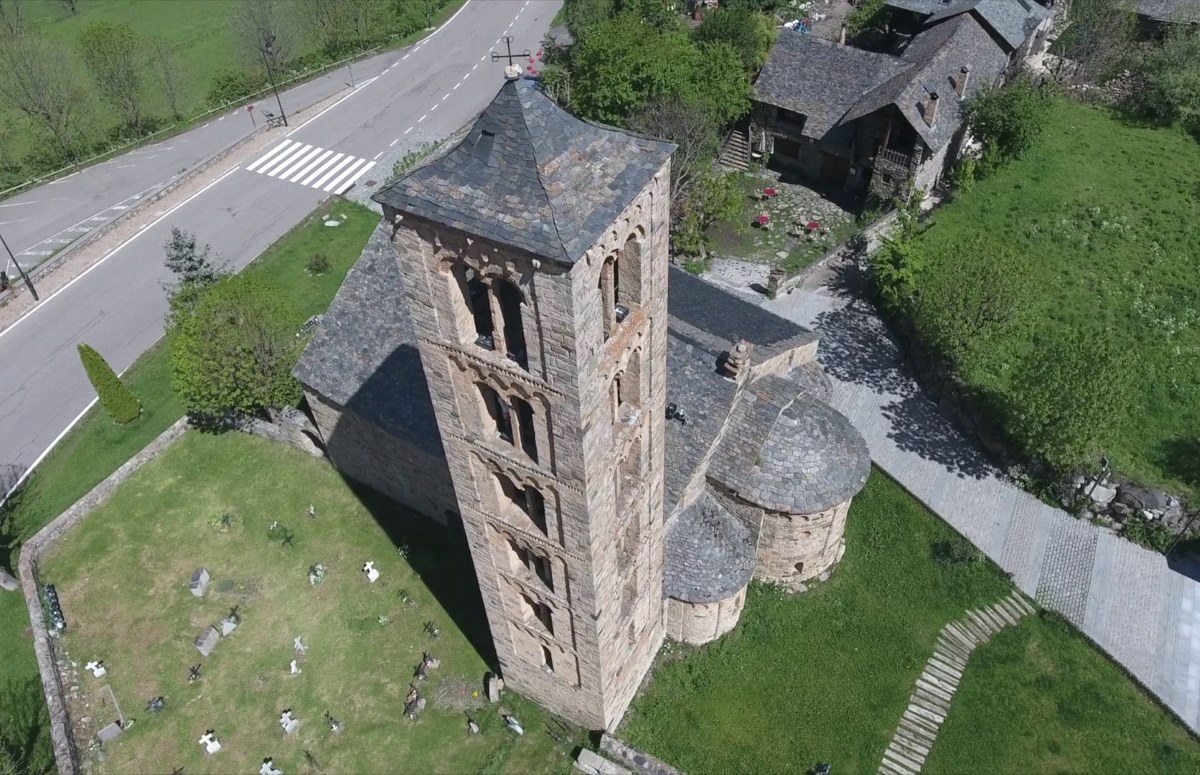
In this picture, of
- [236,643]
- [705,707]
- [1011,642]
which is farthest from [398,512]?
[1011,642]

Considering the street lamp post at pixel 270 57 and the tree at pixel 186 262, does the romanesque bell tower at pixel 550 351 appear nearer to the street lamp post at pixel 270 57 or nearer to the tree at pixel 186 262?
the tree at pixel 186 262

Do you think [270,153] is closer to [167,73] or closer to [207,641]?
[167,73]

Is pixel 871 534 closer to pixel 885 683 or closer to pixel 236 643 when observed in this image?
pixel 885 683

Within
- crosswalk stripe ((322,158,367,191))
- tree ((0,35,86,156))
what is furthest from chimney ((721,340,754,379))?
tree ((0,35,86,156))

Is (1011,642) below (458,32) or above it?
below

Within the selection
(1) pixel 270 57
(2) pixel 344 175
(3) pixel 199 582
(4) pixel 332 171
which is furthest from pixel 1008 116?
(1) pixel 270 57
